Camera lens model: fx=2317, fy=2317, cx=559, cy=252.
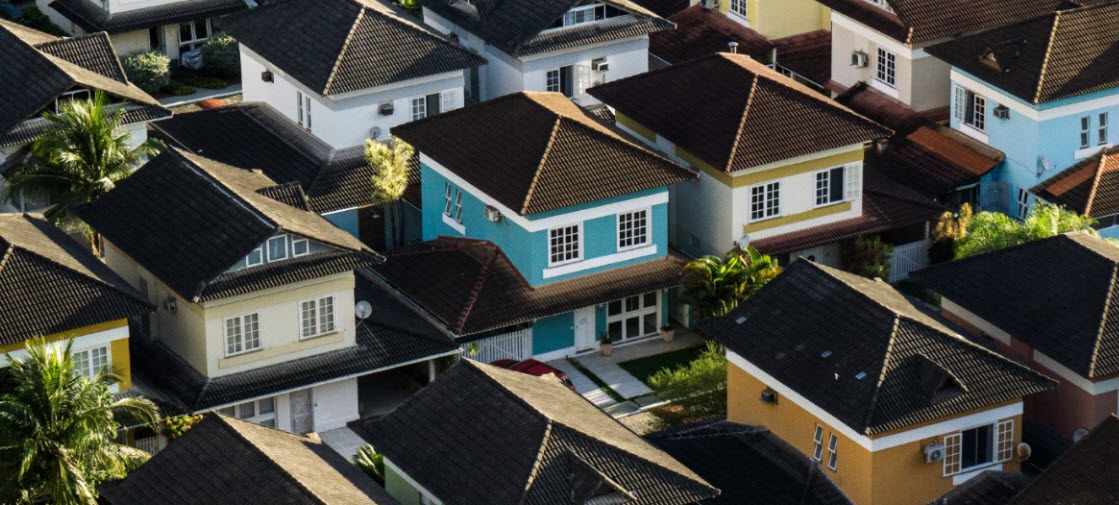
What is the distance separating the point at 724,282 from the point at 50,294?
24173 mm

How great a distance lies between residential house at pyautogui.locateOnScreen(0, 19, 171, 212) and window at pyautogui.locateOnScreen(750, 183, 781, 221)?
22.5 m

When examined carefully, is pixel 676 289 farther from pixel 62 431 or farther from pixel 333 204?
pixel 62 431

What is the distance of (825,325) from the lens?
7256 cm

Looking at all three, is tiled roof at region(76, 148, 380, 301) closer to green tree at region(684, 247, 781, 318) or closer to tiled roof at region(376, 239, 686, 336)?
tiled roof at region(376, 239, 686, 336)

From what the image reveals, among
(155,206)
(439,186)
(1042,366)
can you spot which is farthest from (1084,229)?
(155,206)

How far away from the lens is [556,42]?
308 ft

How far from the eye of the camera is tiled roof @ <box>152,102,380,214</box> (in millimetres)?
88688

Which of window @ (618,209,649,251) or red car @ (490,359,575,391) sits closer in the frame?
red car @ (490,359,575,391)

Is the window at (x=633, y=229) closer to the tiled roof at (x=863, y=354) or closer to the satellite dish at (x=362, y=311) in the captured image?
the tiled roof at (x=863, y=354)

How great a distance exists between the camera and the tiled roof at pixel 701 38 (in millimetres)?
101938

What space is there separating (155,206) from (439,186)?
11875 millimetres

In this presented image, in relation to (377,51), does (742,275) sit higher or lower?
lower

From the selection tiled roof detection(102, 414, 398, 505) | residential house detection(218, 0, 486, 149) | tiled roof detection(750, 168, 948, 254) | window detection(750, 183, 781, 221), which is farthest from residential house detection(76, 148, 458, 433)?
tiled roof detection(750, 168, 948, 254)

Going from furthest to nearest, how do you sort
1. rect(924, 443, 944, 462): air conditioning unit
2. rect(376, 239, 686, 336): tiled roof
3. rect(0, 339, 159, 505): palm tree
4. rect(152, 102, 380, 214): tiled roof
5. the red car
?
rect(152, 102, 380, 214): tiled roof < rect(376, 239, 686, 336): tiled roof < the red car < rect(924, 443, 944, 462): air conditioning unit < rect(0, 339, 159, 505): palm tree
